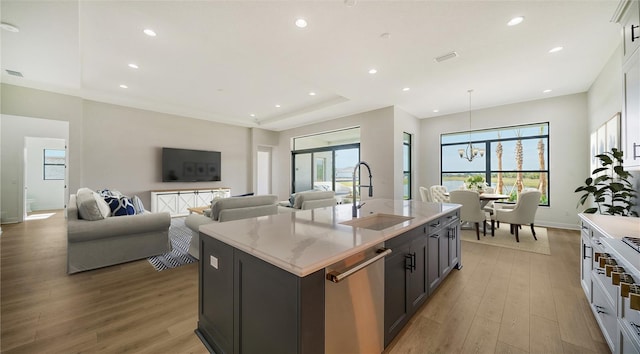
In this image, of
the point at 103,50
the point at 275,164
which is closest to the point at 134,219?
the point at 103,50

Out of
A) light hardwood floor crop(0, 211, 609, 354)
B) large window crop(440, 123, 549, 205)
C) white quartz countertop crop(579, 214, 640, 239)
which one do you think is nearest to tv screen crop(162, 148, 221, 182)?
light hardwood floor crop(0, 211, 609, 354)

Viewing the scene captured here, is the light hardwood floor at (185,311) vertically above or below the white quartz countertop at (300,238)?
below

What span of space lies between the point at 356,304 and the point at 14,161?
349 inches

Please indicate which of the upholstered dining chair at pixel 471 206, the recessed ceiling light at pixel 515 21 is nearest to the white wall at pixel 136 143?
the upholstered dining chair at pixel 471 206

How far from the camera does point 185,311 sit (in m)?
2.07

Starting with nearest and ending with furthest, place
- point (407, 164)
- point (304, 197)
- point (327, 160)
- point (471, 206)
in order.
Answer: point (471, 206) → point (304, 197) → point (407, 164) → point (327, 160)

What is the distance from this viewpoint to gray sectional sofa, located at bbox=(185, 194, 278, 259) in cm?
310

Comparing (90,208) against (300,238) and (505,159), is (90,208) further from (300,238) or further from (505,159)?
(505,159)

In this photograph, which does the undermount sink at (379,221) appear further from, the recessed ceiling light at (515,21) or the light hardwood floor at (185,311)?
the recessed ceiling light at (515,21)

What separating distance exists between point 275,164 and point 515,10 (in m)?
7.82

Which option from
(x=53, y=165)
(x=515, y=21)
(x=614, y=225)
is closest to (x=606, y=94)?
(x=515, y=21)

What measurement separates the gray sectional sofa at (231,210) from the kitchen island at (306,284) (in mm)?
1442

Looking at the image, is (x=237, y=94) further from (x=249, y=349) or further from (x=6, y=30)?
(x=249, y=349)

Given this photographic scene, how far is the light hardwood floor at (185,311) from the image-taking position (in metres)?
1.68
